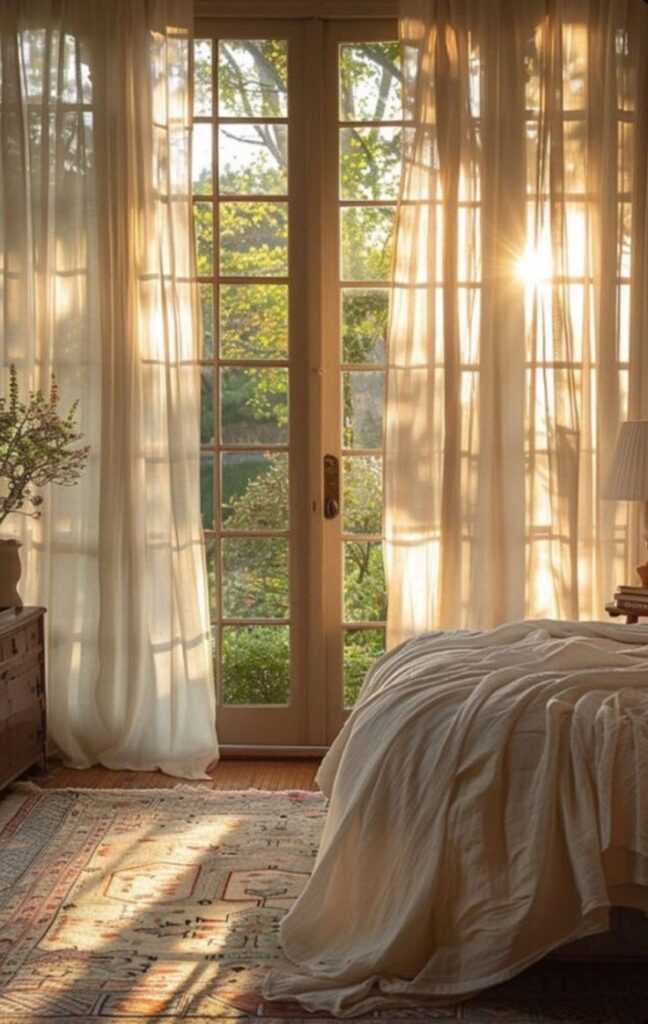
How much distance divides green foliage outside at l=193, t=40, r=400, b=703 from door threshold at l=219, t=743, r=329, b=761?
0.20 metres

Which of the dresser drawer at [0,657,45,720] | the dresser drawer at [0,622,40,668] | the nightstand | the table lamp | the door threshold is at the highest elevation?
the table lamp

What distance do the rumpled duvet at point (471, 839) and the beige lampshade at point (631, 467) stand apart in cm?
152

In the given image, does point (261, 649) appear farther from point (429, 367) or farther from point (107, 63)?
point (107, 63)

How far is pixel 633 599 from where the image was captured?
4.98m

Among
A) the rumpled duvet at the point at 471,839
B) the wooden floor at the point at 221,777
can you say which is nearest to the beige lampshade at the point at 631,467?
the rumpled duvet at the point at 471,839

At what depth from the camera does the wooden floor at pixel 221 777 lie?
5258 mm

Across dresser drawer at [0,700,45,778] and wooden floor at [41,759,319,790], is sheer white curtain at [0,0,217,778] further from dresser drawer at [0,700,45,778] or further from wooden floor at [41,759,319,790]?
dresser drawer at [0,700,45,778]

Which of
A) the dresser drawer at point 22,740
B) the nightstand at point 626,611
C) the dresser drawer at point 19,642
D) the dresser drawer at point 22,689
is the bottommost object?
the dresser drawer at point 22,740

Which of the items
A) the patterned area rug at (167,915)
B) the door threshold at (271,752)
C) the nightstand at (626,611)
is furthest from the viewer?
the door threshold at (271,752)

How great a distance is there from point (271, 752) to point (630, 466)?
194cm

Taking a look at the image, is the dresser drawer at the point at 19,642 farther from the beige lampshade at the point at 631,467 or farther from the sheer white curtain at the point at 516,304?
the beige lampshade at the point at 631,467

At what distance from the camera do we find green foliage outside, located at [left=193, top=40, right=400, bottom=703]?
5555 millimetres

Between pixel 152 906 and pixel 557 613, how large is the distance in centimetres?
220

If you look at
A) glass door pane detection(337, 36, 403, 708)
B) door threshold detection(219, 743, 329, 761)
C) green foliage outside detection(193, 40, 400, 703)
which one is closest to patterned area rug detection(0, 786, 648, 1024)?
door threshold detection(219, 743, 329, 761)
